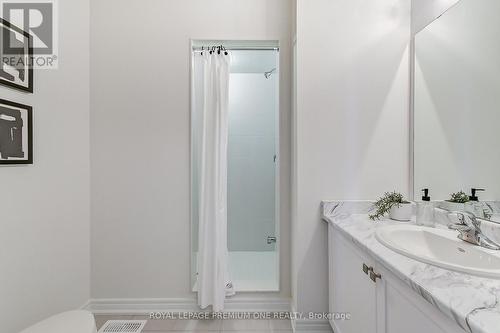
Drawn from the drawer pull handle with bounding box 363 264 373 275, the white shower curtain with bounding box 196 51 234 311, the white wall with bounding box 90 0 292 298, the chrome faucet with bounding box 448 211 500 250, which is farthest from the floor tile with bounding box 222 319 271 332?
the chrome faucet with bounding box 448 211 500 250

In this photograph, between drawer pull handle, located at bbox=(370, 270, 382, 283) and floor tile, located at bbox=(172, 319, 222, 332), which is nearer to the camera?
drawer pull handle, located at bbox=(370, 270, 382, 283)

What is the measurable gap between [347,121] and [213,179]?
41.3 inches

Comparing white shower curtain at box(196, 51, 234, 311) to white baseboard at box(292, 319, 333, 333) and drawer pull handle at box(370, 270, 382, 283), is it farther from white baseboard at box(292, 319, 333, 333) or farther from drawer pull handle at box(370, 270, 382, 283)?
drawer pull handle at box(370, 270, 382, 283)

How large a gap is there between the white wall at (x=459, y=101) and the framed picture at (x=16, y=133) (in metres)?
2.42

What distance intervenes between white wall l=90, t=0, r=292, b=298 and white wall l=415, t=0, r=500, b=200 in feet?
2.96

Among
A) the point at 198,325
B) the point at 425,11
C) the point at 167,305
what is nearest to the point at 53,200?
the point at 167,305

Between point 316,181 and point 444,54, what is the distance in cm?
105

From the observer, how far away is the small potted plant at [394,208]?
1495mm

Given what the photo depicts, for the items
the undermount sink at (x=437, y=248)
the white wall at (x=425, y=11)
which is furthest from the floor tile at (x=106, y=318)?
the white wall at (x=425, y=11)

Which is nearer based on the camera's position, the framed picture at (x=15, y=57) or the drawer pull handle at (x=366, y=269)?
the drawer pull handle at (x=366, y=269)

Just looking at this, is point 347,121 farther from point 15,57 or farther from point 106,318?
point 106,318

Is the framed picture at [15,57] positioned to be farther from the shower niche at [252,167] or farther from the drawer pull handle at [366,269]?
the drawer pull handle at [366,269]

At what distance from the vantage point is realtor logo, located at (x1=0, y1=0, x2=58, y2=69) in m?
1.40

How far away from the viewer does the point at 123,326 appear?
1818 mm
